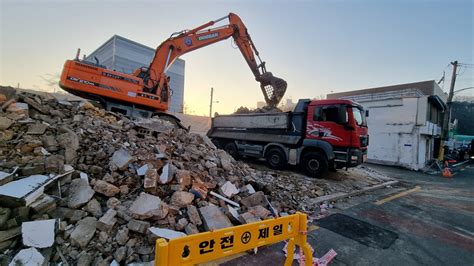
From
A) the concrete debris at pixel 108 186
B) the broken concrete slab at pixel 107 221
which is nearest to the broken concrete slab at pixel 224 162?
the concrete debris at pixel 108 186

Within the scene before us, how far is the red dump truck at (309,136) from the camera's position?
777 cm

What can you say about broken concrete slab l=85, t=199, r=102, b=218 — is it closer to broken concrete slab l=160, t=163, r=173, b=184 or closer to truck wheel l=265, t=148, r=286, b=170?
broken concrete slab l=160, t=163, r=173, b=184

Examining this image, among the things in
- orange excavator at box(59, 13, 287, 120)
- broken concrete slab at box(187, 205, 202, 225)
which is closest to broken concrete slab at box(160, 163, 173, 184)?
broken concrete slab at box(187, 205, 202, 225)

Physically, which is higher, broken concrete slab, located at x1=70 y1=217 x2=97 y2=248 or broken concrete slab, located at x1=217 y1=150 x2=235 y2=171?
broken concrete slab, located at x1=217 y1=150 x2=235 y2=171

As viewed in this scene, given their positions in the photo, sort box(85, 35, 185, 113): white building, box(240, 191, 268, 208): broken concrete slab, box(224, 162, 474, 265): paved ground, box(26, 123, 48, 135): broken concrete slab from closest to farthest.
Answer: box(224, 162, 474, 265): paved ground < box(26, 123, 48, 135): broken concrete slab < box(240, 191, 268, 208): broken concrete slab < box(85, 35, 185, 113): white building

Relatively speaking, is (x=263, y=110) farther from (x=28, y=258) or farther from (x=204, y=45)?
(x=28, y=258)

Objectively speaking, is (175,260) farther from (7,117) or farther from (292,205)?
(7,117)

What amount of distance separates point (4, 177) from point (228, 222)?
3169 mm

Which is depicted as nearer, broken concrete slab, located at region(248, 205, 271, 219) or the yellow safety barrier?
the yellow safety barrier

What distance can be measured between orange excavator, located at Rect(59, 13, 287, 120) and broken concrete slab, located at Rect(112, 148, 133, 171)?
12.8 feet

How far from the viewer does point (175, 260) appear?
147 centimetres

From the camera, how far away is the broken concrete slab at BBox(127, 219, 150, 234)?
3.08 m

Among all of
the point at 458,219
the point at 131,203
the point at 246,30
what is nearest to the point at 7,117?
the point at 131,203

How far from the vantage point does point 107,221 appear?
3084mm
